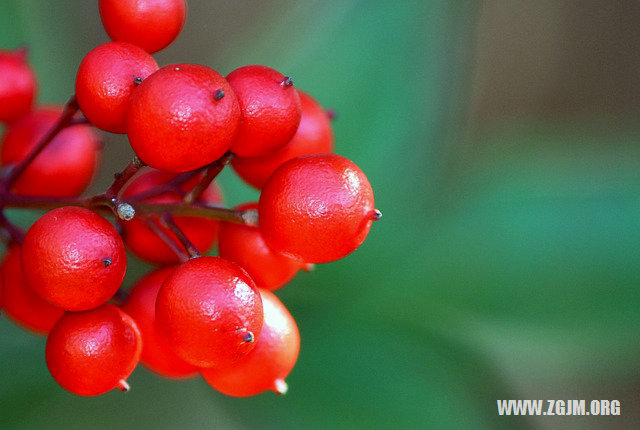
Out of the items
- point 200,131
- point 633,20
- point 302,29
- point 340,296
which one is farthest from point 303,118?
point 633,20

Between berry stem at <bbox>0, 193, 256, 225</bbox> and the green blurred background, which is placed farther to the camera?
the green blurred background

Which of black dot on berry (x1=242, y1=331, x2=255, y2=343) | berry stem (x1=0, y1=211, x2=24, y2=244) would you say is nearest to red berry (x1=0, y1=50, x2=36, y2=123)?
berry stem (x1=0, y1=211, x2=24, y2=244)

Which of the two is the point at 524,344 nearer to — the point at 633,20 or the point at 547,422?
the point at 547,422

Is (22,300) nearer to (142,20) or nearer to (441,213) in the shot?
(142,20)

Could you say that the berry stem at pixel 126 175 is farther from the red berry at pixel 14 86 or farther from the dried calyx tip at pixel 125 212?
the red berry at pixel 14 86

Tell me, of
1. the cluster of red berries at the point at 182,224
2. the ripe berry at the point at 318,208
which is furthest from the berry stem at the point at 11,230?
the ripe berry at the point at 318,208

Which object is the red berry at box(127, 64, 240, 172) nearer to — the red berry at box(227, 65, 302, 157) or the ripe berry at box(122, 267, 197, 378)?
the red berry at box(227, 65, 302, 157)
